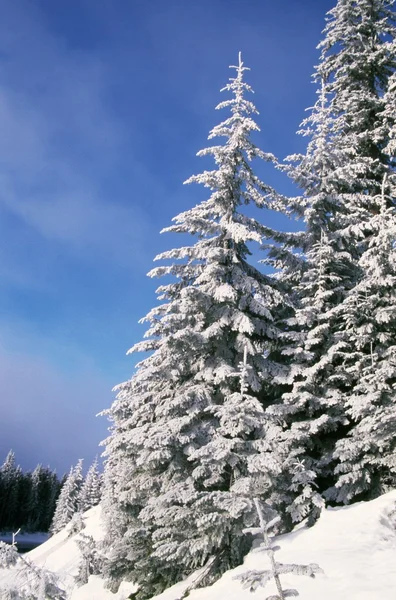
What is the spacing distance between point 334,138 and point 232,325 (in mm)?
10385

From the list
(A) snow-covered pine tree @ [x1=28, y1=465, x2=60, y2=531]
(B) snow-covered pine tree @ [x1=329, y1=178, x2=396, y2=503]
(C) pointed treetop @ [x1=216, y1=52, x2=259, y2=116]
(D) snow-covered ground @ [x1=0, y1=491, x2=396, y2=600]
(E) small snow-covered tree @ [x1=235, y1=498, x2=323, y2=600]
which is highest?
(C) pointed treetop @ [x1=216, y1=52, x2=259, y2=116]

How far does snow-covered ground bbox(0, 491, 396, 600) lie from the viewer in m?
7.71

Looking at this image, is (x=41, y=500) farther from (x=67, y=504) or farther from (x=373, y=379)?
(x=373, y=379)

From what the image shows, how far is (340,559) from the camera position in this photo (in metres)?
8.99

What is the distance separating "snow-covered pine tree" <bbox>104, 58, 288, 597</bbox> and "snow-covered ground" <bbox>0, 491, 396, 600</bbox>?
1.09 meters

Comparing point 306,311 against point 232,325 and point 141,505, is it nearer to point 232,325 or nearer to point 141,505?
point 232,325

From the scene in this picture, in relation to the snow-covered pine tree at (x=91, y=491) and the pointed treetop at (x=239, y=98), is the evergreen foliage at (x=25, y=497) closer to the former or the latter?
the snow-covered pine tree at (x=91, y=491)

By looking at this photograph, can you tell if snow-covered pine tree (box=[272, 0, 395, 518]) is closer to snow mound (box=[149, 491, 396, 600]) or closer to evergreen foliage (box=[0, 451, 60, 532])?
snow mound (box=[149, 491, 396, 600])

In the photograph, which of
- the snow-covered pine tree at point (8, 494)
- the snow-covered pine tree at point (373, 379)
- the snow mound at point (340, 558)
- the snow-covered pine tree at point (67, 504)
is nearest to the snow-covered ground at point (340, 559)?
the snow mound at point (340, 558)

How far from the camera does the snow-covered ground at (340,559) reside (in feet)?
25.3

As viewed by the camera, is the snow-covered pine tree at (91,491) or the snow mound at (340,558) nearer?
the snow mound at (340,558)

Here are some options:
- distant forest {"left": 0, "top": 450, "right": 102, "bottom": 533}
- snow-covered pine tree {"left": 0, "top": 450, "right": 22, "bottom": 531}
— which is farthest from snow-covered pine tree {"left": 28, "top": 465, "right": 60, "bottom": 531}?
snow-covered pine tree {"left": 0, "top": 450, "right": 22, "bottom": 531}

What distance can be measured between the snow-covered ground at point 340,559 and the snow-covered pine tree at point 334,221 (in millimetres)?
1230

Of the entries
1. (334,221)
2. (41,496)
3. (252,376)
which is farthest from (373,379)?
(41,496)
